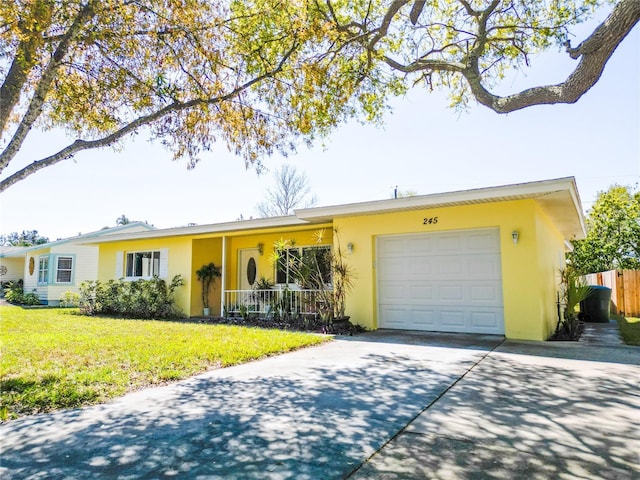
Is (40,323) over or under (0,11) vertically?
under

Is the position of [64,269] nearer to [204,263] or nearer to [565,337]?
[204,263]

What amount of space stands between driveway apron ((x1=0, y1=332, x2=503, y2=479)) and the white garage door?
2.98 meters

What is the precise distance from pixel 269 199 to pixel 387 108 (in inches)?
826

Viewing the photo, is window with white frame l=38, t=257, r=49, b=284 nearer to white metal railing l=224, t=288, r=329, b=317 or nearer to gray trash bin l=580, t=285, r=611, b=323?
white metal railing l=224, t=288, r=329, b=317

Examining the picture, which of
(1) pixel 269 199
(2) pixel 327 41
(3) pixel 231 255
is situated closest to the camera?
(2) pixel 327 41

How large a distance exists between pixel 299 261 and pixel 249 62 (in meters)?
5.75

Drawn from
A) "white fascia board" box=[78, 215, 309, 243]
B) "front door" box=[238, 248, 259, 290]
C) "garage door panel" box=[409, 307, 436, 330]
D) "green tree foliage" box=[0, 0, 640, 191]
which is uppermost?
"green tree foliage" box=[0, 0, 640, 191]

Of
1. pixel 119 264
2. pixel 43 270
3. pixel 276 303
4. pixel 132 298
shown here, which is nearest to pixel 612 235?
pixel 276 303

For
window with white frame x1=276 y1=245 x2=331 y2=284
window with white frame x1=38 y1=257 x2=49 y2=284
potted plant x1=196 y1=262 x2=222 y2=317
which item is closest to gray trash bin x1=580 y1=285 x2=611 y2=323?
window with white frame x1=276 y1=245 x2=331 y2=284

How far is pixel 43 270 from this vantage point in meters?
20.6

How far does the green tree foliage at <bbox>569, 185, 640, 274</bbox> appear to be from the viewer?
67.2 feet

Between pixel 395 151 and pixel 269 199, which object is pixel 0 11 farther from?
pixel 269 199

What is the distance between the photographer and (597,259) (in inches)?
835

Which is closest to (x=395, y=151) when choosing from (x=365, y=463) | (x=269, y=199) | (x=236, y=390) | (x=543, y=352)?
(x=543, y=352)
